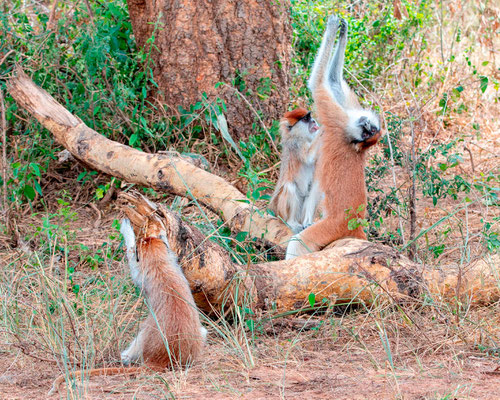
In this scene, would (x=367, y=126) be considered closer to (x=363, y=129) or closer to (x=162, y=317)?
(x=363, y=129)

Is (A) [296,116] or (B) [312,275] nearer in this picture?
(B) [312,275]

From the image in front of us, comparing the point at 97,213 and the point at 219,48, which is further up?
the point at 219,48

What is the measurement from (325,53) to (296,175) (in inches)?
47.3

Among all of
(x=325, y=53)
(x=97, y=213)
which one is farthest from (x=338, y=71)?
(x=97, y=213)

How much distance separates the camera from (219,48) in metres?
7.44

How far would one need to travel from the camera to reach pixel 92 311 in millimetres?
4656

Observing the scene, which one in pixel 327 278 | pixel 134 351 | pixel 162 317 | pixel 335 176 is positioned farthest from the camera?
pixel 335 176

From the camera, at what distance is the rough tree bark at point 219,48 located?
739 centimetres

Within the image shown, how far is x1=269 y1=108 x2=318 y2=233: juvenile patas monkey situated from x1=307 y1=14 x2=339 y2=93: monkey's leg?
576 millimetres

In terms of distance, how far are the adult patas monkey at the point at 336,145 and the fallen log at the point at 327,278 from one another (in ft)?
2.42

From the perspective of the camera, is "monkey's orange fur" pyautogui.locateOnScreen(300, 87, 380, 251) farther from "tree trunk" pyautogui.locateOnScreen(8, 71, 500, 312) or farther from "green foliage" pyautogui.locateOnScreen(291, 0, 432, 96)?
"green foliage" pyautogui.locateOnScreen(291, 0, 432, 96)

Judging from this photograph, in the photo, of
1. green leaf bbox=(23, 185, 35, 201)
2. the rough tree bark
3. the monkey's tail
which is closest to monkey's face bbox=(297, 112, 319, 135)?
the rough tree bark

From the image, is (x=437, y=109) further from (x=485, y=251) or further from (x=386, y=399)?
(x=386, y=399)

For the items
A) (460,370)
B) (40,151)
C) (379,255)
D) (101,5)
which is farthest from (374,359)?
(101,5)
